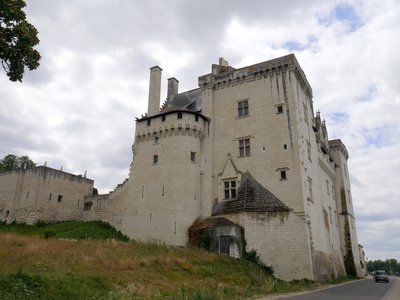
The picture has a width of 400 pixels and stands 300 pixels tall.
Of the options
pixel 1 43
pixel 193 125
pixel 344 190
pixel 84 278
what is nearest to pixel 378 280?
pixel 344 190

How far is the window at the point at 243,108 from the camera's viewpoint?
3059 centimetres

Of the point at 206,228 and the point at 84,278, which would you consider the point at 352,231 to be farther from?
the point at 84,278

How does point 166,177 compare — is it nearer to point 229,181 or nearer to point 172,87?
point 229,181

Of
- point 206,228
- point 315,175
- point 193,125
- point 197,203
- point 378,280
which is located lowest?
point 378,280

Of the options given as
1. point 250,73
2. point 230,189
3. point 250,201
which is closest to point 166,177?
point 230,189

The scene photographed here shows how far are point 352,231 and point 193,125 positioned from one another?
24.7 meters

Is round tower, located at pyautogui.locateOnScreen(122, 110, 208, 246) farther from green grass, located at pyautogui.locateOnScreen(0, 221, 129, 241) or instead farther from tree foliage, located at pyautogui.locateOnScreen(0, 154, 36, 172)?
tree foliage, located at pyautogui.locateOnScreen(0, 154, 36, 172)

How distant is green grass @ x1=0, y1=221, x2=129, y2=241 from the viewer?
28827 mm

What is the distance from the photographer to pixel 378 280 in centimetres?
3425

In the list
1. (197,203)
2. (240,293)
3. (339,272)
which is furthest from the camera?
(339,272)

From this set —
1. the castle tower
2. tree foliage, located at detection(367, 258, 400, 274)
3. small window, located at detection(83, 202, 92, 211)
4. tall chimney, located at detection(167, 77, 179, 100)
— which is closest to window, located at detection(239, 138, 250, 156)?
tall chimney, located at detection(167, 77, 179, 100)

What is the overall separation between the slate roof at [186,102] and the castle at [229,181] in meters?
0.17

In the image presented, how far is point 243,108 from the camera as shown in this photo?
3078cm

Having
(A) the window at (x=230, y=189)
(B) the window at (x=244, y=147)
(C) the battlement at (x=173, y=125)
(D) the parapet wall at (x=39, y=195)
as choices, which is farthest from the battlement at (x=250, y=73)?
(D) the parapet wall at (x=39, y=195)
